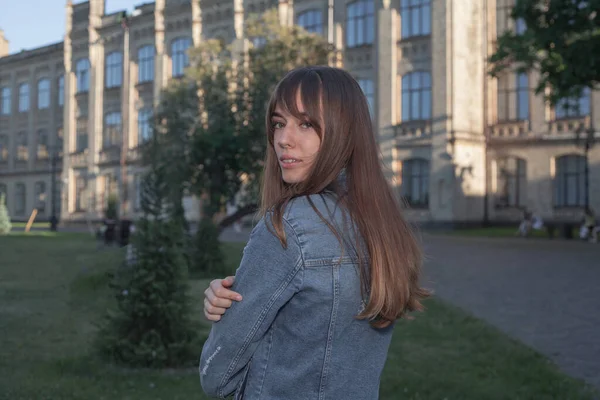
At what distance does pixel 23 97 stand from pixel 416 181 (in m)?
36.6

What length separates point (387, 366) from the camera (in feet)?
22.5

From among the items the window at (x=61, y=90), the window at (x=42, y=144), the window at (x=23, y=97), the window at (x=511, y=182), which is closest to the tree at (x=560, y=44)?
the window at (x=511, y=182)

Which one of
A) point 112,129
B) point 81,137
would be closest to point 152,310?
point 112,129

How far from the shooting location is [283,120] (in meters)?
1.90

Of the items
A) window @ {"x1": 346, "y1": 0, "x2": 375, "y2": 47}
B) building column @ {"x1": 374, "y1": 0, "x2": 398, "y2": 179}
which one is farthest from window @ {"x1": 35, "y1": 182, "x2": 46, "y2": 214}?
building column @ {"x1": 374, "y1": 0, "x2": 398, "y2": 179}

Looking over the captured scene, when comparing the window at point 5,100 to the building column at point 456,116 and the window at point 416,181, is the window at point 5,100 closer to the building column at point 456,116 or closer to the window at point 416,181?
the window at point 416,181

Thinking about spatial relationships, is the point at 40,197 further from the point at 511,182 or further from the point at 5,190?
the point at 511,182

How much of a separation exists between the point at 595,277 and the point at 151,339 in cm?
1040

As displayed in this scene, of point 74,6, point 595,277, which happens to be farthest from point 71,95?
point 595,277

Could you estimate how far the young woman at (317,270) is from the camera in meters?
1.64

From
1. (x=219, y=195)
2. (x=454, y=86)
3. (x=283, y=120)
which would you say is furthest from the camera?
(x=454, y=86)

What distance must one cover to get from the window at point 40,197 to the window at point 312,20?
88.6ft

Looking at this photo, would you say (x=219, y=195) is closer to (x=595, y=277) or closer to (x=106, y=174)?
(x=595, y=277)

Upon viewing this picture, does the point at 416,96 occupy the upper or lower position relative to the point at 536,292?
upper
